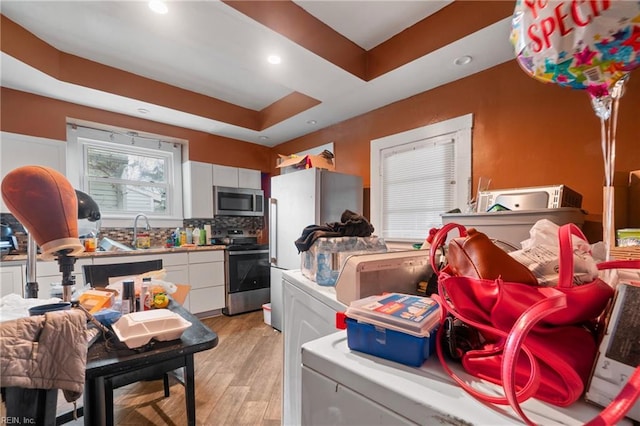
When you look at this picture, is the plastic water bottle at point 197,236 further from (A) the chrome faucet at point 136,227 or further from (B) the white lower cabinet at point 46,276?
(B) the white lower cabinet at point 46,276

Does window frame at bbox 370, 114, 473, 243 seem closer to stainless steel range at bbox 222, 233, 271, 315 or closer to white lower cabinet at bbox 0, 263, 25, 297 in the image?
stainless steel range at bbox 222, 233, 271, 315

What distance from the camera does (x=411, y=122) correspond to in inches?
100

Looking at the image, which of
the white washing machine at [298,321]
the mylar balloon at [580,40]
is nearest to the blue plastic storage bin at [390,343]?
the white washing machine at [298,321]

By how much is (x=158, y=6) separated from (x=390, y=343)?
6.88 ft

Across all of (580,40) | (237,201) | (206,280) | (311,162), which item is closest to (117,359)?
(580,40)

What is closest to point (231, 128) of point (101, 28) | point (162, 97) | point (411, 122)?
point (162, 97)

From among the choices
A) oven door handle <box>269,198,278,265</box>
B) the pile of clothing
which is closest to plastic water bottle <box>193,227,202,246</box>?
oven door handle <box>269,198,278,265</box>

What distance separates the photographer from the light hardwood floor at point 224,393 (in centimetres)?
162

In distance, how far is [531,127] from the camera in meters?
1.87

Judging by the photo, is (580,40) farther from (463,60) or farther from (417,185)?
(417,185)

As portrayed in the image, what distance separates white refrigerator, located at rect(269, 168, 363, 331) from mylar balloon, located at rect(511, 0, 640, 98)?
190 centimetres

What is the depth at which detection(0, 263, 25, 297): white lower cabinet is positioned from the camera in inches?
85.4

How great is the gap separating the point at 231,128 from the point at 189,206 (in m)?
1.18

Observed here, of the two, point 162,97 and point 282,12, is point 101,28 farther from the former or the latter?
point 282,12
